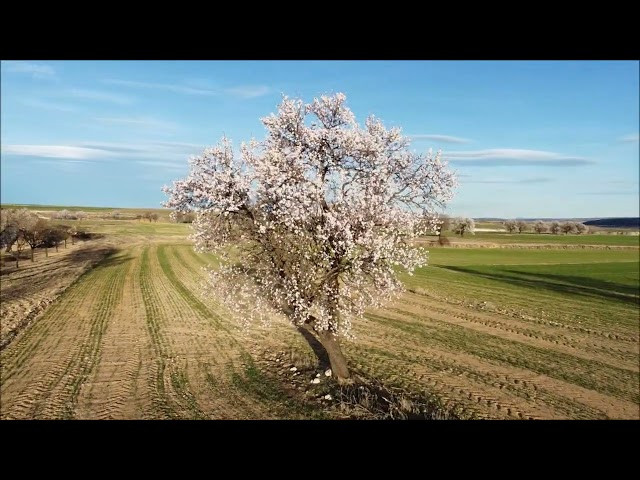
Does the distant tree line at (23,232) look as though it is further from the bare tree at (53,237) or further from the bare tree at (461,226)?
the bare tree at (461,226)

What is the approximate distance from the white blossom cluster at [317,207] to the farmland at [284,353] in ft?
12.1

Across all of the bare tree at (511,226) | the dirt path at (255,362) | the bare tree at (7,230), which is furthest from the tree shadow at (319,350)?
the bare tree at (511,226)

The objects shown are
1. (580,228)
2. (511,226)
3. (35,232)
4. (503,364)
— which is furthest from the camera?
(511,226)

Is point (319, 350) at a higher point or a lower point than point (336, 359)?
lower

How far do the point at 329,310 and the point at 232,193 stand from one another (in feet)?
15.4

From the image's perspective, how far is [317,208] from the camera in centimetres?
1163

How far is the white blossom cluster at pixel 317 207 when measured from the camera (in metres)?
11.4

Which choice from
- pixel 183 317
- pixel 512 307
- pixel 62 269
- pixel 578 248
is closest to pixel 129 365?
pixel 183 317

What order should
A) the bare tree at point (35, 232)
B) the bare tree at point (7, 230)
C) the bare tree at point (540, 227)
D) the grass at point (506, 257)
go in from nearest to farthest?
the bare tree at point (7, 230)
the bare tree at point (35, 232)
the grass at point (506, 257)
the bare tree at point (540, 227)

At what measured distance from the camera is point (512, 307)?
95.7 ft

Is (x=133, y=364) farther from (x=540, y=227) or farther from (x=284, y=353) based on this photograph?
(x=540, y=227)

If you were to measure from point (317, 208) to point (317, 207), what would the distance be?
0.10ft

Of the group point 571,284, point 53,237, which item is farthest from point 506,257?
point 53,237
